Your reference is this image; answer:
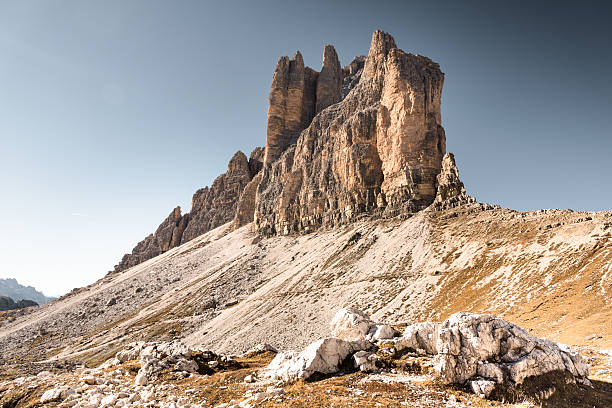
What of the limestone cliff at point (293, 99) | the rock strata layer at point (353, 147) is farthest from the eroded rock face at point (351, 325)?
the limestone cliff at point (293, 99)

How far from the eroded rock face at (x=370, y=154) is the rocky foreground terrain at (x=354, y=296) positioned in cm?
53

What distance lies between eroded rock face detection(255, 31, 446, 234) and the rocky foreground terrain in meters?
0.53

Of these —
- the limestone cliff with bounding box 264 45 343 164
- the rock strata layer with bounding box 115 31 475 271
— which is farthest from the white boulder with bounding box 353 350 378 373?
the limestone cliff with bounding box 264 45 343 164

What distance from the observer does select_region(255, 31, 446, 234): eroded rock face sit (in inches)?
3280

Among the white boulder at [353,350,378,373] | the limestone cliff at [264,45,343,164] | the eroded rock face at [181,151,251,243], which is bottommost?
the white boulder at [353,350,378,373]

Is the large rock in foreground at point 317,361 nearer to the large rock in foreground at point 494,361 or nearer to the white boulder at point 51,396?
the large rock in foreground at point 494,361

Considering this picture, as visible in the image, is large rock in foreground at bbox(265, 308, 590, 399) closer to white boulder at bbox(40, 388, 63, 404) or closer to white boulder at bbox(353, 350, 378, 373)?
white boulder at bbox(353, 350, 378, 373)

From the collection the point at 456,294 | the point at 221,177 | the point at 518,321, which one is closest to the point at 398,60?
the point at 456,294

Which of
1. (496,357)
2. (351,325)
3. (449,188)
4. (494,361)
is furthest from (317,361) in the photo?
(449,188)

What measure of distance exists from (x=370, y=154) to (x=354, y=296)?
52.4m

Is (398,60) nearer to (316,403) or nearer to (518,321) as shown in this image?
(518,321)

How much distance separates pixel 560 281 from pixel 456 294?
12.0m

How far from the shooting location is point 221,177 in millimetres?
184375

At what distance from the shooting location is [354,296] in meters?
54.7
